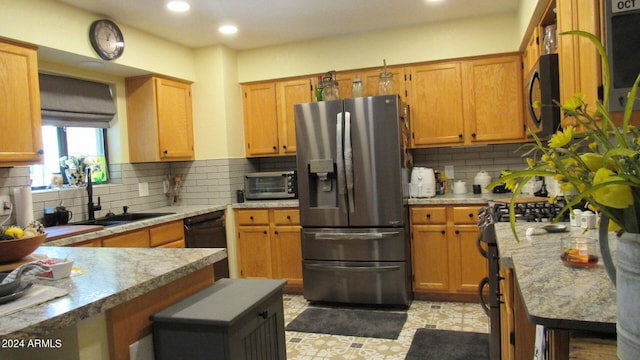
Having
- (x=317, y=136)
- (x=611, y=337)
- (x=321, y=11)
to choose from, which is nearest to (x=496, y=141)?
(x=317, y=136)

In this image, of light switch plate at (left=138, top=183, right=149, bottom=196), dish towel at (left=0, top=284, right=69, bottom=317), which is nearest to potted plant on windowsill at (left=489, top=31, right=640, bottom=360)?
dish towel at (left=0, top=284, right=69, bottom=317)

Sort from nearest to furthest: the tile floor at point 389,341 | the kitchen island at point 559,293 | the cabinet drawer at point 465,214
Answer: the kitchen island at point 559,293 < the tile floor at point 389,341 < the cabinet drawer at point 465,214

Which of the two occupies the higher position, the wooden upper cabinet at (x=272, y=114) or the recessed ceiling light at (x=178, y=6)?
the recessed ceiling light at (x=178, y=6)

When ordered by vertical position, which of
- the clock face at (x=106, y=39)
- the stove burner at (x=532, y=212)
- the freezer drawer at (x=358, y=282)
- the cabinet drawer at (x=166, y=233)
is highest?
the clock face at (x=106, y=39)

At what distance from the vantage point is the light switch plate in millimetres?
4307

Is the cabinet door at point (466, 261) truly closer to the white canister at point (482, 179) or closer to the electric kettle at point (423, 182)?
the electric kettle at point (423, 182)

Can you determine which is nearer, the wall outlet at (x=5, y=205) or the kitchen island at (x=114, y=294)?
the kitchen island at (x=114, y=294)

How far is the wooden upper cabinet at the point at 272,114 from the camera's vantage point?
4.53m

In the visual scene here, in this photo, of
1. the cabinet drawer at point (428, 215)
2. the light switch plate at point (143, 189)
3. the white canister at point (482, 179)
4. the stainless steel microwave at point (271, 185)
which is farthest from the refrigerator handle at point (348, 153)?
the light switch plate at point (143, 189)

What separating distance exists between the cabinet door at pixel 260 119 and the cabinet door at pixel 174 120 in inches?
22.8

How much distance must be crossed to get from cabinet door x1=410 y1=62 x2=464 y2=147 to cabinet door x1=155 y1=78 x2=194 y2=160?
219cm

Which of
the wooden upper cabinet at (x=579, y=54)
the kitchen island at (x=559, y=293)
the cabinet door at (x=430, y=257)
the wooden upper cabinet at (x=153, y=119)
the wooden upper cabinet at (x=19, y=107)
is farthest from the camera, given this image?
the wooden upper cabinet at (x=153, y=119)

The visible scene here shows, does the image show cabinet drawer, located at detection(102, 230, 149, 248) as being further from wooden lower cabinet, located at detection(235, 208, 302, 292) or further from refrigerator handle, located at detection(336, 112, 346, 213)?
refrigerator handle, located at detection(336, 112, 346, 213)

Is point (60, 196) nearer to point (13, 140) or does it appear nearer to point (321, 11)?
point (13, 140)
